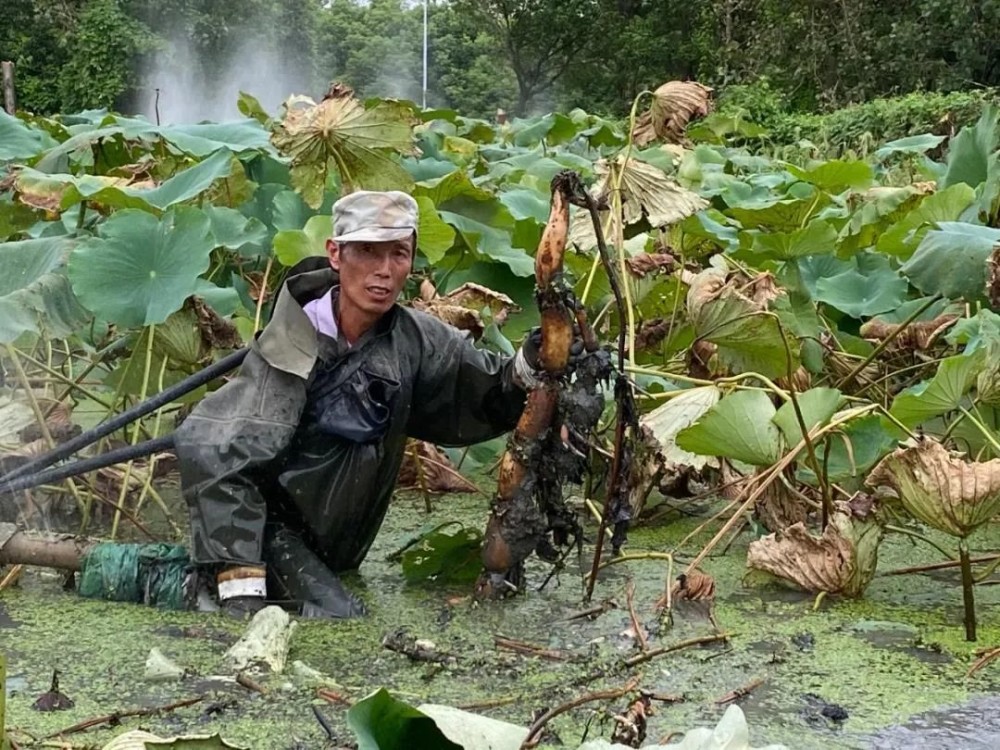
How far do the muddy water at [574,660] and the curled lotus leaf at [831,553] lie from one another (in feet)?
0.17

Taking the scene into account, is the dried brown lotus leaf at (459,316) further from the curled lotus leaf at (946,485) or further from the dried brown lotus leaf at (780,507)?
the curled lotus leaf at (946,485)

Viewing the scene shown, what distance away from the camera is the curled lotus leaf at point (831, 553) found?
2.71 m

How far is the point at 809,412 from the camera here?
282cm

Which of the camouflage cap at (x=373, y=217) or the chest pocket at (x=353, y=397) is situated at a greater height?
the camouflage cap at (x=373, y=217)

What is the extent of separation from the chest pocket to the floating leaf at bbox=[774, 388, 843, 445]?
0.77 m

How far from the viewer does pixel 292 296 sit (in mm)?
2842

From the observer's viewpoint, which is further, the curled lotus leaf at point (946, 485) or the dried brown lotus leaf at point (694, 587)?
the dried brown lotus leaf at point (694, 587)

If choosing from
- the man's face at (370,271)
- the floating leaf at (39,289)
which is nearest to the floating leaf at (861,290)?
the man's face at (370,271)

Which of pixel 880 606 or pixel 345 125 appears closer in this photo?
pixel 880 606

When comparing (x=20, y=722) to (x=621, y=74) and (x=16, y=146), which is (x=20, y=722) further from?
(x=621, y=74)

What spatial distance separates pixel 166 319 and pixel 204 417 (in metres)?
0.46

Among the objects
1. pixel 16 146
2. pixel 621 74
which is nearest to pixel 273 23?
pixel 621 74

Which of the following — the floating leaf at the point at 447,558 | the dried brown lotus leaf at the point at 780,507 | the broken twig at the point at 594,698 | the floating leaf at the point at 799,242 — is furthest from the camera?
the floating leaf at the point at 799,242

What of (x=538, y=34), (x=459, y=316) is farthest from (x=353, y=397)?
(x=538, y=34)
